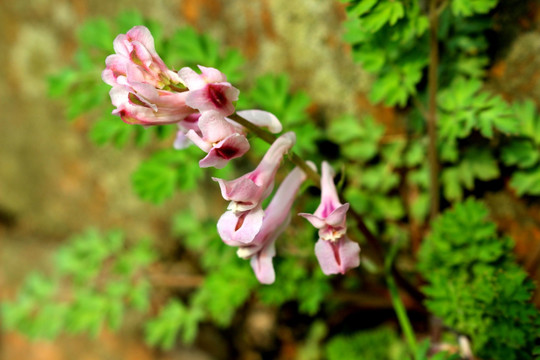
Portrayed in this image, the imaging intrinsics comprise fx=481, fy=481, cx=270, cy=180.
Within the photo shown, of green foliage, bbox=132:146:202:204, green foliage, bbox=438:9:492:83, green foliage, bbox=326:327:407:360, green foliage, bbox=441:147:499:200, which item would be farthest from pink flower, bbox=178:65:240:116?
green foliage, bbox=326:327:407:360

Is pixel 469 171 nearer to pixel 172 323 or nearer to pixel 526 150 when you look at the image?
pixel 526 150

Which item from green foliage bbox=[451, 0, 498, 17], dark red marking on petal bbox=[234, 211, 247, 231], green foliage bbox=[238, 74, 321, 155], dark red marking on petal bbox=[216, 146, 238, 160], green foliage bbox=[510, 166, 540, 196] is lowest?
green foliage bbox=[510, 166, 540, 196]

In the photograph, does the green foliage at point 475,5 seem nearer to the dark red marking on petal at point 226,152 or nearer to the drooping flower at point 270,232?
the drooping flower at point 270,232

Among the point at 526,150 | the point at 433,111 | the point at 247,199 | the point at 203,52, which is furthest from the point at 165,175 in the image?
the point at 526,150

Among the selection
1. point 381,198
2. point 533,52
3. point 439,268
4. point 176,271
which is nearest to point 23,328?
point 176,271

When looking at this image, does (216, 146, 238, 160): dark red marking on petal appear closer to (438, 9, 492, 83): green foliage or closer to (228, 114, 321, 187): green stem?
(228, 114, 321, 187): green stem

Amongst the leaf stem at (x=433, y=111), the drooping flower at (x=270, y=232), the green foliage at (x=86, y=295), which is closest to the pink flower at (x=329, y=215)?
the drooping flower at (x=270, y=232)

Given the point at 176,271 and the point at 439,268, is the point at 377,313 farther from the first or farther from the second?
the point at 176,271
